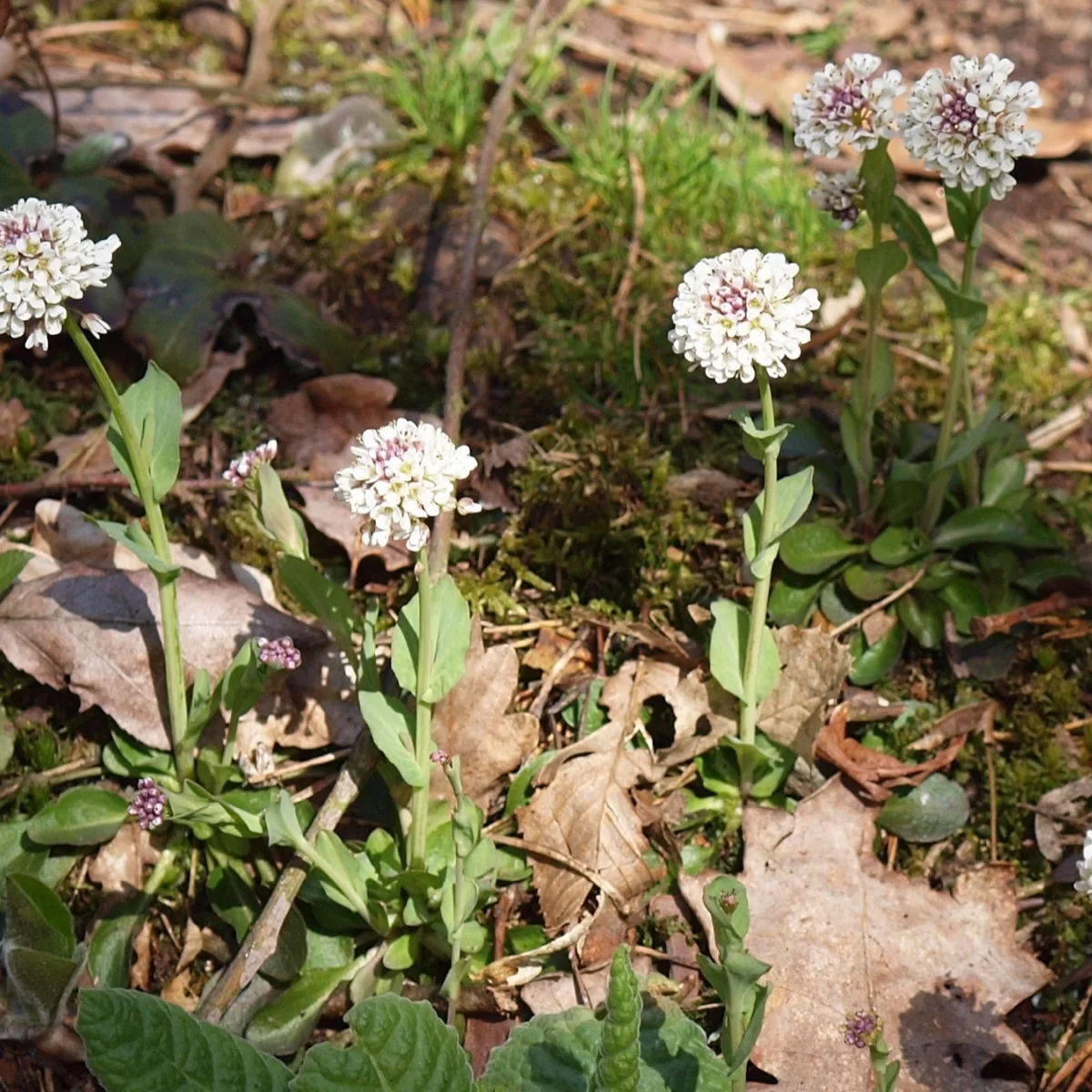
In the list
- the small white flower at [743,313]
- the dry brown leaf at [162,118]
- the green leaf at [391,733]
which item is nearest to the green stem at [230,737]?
the green leaf at [391,733]

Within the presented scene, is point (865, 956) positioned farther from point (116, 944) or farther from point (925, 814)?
point (116, 944)

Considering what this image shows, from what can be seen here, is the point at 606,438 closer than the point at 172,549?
No

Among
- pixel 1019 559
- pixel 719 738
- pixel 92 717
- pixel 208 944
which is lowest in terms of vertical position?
pixel 208 944

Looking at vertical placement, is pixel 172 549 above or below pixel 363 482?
below

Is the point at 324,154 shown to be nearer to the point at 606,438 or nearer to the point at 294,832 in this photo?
the point at 606,438

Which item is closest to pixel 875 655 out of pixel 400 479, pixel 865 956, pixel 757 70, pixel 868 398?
pixel 868 398

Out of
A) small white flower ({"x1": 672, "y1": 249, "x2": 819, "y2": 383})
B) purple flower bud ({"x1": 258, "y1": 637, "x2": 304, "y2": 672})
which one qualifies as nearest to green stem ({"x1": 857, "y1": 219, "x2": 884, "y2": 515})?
small white flower ({"x1": 672, "y1": 249, "x2": 819, "y2": 383})

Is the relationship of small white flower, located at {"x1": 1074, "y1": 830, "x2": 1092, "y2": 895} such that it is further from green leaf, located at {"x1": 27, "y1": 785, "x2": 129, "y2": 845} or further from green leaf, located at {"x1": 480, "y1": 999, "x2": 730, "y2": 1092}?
green leaf, located at {"x1": 27, "y1": 785, "x2": 129, "y2": 845}

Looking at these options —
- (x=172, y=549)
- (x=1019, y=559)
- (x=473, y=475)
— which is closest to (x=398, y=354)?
(x=473, y=475)
